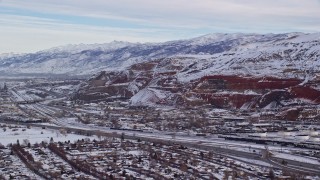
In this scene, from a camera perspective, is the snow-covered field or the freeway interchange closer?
the freeway interchange

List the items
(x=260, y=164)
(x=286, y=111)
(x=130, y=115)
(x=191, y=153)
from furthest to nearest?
A: (x=130, y=115) < (x=286, y=111) < (x=191, y=153) < (x=260, y=164)

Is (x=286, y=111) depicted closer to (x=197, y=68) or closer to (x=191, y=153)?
(x=191, y=153)

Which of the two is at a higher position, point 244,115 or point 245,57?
point 245,57

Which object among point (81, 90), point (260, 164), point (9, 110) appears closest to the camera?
point (260, 164)

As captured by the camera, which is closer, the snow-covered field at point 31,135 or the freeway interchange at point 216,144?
the freeway interchange at point 216,144

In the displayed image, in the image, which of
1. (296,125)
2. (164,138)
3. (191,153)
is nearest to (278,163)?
(191,153)

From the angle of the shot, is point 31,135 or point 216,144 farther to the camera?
point 31,135

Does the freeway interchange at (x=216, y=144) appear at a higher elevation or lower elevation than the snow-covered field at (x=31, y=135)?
higher

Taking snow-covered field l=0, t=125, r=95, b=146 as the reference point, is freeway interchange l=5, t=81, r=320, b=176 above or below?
above

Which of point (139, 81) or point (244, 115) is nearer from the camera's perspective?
point (244, 115)

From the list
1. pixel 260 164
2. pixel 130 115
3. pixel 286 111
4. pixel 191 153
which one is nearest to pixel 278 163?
pixel 260 164

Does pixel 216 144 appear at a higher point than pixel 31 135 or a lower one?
higher
